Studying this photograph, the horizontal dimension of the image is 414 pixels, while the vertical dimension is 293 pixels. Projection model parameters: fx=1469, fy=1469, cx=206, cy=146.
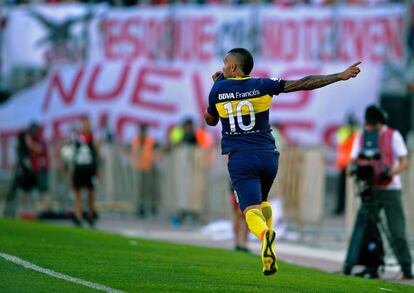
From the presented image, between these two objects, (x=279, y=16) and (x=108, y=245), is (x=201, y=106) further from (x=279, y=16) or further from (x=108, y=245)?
(x=108, y=245)

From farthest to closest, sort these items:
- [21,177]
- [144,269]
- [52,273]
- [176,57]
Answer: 1. [176,57]
2. [21,177]
3. [144,269]
4. [52,273]

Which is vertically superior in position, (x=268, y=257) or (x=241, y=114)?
(x=241, y=114)

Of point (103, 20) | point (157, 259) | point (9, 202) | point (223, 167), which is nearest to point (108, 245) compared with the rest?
point (157, 259)

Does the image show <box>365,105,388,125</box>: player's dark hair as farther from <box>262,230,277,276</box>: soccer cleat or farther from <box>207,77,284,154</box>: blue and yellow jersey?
<box>262,230,277,276</box>: soccer cleat

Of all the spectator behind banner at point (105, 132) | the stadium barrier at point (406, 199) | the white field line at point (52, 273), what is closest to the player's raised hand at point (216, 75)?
the white field line at point (52, 273)

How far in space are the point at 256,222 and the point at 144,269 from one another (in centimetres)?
150

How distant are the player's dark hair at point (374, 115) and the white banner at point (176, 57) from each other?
11.3m

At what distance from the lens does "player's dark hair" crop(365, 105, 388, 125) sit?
16.5 meters

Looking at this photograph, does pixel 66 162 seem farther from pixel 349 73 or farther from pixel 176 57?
pixel 349 73

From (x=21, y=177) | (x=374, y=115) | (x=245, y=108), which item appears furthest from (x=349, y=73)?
(x=21, y=177)

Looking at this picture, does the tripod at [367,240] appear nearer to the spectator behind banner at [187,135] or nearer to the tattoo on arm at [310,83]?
the tattoo on arm at [310,83]

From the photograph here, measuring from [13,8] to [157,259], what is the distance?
18.6 meters

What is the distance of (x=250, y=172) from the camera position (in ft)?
41.7

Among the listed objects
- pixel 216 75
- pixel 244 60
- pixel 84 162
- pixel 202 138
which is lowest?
pixel 84 162
